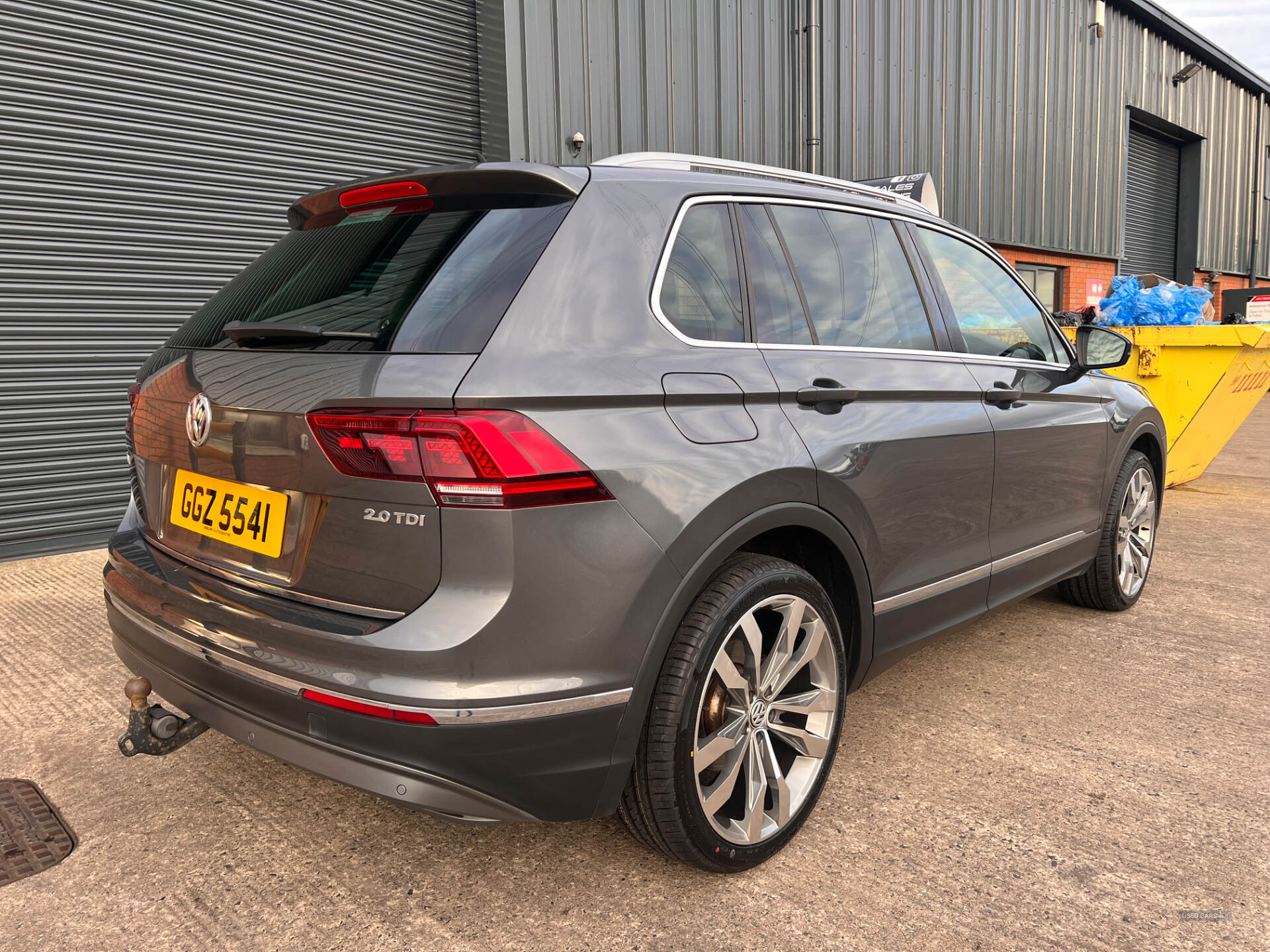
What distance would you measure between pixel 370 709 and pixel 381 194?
1.24 m

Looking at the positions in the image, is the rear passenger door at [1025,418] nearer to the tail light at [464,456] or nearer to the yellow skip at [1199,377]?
the tail light at [464,456]

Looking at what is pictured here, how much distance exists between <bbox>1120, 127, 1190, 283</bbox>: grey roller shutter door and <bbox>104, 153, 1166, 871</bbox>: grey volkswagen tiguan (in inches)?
738

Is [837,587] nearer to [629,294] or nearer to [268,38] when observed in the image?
[629,294]

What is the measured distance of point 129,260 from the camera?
6023 millimetres

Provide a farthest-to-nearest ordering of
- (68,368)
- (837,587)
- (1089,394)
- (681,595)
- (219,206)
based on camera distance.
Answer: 1. (219,206)
2. (68,368)
3. (1089,394)
4. (837,587)
5. (681,595)

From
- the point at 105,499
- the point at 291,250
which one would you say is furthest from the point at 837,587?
the point at 105,499

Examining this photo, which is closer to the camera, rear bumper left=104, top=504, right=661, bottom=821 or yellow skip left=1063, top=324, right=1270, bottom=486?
rear bumper left=104, top=504, right=661, bottom=821

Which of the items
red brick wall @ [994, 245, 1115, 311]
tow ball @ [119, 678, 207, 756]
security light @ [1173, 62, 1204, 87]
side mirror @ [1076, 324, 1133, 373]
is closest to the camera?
tow ball @ [119, 678, 207, 756]

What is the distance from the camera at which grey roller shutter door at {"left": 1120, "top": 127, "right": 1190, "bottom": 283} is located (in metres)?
19.3

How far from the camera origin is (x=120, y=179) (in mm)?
5926

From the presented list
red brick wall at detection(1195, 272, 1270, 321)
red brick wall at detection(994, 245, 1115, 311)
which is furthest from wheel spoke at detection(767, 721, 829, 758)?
red brick wall at detection(1195, 272, 1270, 321)

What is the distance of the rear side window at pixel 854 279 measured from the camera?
2.64m

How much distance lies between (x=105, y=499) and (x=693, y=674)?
17.4 ft

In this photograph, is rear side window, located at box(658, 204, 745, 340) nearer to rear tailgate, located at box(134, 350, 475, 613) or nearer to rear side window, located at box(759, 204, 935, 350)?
rear side window, located at box(759, 204, 935, 350)
